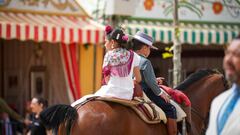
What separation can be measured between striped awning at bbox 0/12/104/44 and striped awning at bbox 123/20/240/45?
1466 mm

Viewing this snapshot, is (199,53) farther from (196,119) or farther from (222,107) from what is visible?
(222,107)

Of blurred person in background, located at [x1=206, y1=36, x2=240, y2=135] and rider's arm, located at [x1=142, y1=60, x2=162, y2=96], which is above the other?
blurred person in background, located at [x1=206, y1=36, x2=240, y2=135]

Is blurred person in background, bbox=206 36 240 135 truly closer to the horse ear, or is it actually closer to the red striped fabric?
the horse ear

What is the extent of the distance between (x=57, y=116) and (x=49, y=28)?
21.9 ft

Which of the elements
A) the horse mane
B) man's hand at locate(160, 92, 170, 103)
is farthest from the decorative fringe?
the horse mane

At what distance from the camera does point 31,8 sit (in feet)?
46.7

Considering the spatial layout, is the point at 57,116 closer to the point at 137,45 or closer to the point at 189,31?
the point at 137,45

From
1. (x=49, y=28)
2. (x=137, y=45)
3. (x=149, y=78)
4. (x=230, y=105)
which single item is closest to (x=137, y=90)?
(x=149, y=78)

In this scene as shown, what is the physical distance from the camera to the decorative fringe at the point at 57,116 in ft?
22.7

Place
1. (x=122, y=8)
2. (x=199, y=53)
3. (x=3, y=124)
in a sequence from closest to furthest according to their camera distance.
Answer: (x=3, y=124), (x=122, y=8), (x=199, y=53)

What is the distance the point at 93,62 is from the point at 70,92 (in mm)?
937

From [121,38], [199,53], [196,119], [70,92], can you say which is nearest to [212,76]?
[196,119]

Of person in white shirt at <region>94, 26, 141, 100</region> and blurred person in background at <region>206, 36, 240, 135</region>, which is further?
person in white shirt at <region>94, 26, 141, 100</region>

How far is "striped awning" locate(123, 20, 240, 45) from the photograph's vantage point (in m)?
15.6
